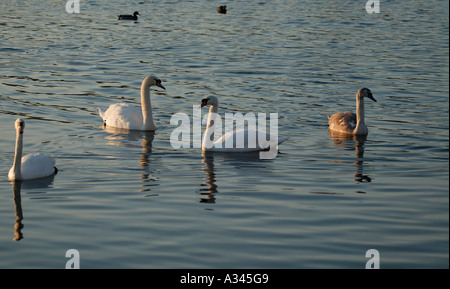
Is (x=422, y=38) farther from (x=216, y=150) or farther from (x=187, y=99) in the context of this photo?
(x=216, y=150)

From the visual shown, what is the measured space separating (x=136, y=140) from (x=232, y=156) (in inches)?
98.2

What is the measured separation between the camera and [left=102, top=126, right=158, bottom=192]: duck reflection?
1375 cm

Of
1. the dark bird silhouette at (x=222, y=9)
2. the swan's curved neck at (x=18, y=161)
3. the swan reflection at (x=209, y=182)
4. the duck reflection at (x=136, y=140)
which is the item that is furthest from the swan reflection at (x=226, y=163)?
the dark bird silhouette at (x=222, y=9)

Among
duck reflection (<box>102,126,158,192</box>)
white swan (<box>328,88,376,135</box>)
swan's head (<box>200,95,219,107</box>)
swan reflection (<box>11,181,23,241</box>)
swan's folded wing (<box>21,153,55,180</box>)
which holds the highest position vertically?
swan's head (<box>200,95,219,107</box>)

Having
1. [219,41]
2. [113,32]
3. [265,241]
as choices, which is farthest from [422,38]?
[265,241]

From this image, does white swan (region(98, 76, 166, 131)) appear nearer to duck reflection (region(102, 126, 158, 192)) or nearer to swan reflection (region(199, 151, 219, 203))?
duck reflection (region(102, 126, 158, 192))

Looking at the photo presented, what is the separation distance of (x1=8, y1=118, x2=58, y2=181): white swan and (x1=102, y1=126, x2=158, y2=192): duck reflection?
4.92 feet

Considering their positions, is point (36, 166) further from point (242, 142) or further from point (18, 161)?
point (242, 142)

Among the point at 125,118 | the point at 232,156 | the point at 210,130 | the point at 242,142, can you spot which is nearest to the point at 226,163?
the point at 232,156

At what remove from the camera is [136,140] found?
16047mm

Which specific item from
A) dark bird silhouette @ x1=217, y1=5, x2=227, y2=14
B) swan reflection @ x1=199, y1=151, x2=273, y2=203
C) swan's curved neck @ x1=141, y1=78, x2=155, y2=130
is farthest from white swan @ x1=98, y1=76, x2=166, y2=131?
dark bird silhouette @ x1=217, y1=5, x2=227, y2=14

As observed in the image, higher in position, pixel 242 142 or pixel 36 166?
pixel 242 142

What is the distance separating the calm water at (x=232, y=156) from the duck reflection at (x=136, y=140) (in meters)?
0.04

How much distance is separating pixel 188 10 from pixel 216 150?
81.2 ft
